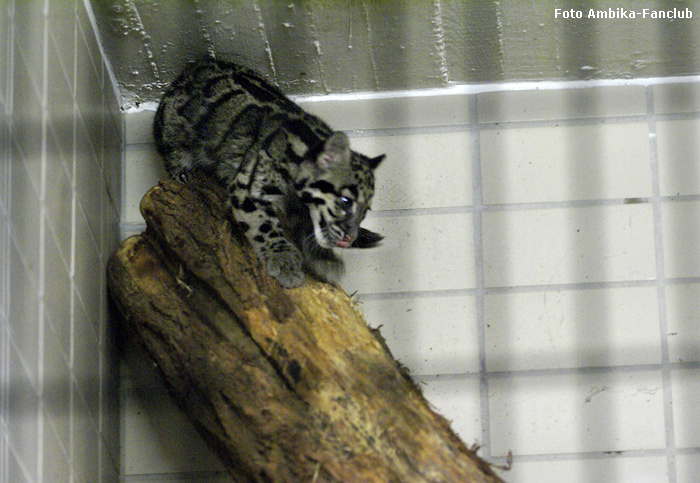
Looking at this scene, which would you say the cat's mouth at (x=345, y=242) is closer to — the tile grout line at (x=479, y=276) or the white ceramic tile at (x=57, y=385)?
the tile grout line at (x=479, y=276)

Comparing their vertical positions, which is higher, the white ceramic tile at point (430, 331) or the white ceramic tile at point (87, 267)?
the white ceramic tile at point (87, 267)

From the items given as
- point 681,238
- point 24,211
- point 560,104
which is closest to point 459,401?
point 681,238

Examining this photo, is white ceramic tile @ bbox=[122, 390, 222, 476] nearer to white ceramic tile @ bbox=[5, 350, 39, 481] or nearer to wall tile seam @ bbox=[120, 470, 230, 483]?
wall tile seam @ bbox=[120, 470, 230, 483]

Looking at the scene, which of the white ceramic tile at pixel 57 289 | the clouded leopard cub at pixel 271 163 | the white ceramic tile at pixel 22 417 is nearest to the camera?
the white ceramic tile at pixel 22 417

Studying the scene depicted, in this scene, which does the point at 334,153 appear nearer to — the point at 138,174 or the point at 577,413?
the point at 138,174

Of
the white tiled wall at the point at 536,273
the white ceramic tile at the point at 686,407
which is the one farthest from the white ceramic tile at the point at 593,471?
the white ceramic tile at the point at 686,407

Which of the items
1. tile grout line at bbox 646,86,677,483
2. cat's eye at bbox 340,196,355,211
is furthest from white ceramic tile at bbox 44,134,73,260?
tile grout line at bbox 646,86,677,483
